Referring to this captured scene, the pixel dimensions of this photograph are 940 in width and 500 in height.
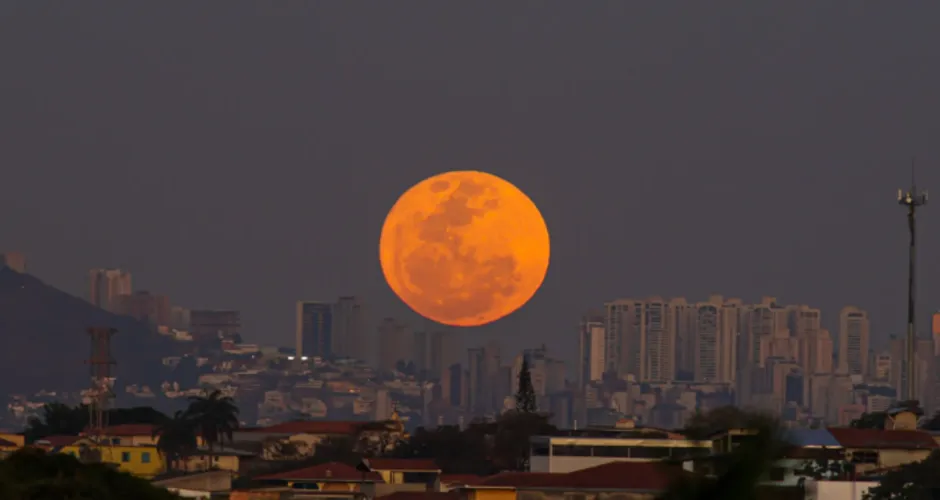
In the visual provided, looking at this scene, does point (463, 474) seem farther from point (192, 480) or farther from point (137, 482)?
point (137, 482)

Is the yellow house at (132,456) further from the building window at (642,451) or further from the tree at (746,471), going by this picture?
the tree at (746,471)

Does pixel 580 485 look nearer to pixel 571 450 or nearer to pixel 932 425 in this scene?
pixel 571 450

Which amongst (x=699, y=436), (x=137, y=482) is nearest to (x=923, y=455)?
(x=137, y=482)

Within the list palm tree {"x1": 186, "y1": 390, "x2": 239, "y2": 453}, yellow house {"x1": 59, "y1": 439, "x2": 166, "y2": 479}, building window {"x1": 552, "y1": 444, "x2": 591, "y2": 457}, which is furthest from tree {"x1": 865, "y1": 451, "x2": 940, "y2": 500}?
palm tree {"x1": 186, "y1": 390, "x2": 239, "y2": 453}

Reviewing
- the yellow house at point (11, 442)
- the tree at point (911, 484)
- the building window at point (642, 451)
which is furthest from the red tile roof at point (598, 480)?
the yellow house at point (11, 442)

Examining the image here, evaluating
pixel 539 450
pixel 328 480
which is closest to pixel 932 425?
pixel 539 450
